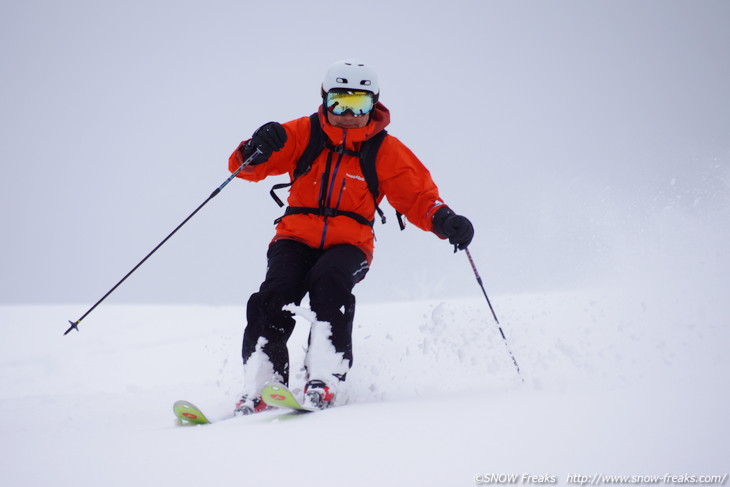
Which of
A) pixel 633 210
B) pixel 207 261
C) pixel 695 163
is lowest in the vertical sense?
pixel 207 261

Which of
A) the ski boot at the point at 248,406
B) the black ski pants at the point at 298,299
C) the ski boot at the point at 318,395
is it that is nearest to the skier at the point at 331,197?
the black ski pants at the point at 298,299

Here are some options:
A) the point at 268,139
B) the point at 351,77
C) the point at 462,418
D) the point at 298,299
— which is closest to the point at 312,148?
the point at 268,139

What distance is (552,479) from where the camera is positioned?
1.40 m

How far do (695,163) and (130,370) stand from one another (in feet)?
22.7

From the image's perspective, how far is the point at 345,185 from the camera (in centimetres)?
347

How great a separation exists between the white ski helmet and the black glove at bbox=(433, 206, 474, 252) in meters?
1.02

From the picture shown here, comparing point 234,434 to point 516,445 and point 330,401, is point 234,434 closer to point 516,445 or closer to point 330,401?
point 330,401

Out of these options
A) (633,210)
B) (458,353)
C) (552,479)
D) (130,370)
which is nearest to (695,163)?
(633,210)

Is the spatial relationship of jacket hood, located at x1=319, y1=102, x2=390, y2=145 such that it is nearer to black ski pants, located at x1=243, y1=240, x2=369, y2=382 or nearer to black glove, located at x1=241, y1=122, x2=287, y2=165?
black glove, located at x1=241, y1=122, x2=287, y2=165

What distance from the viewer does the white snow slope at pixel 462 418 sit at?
Answer: 1.54 m

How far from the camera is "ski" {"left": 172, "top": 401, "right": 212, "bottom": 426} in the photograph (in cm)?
262

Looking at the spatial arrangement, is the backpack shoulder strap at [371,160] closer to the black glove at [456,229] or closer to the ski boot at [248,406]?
the black glove at [456,229]

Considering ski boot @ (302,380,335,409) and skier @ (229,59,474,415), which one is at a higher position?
skier @ (229,59,474,415)

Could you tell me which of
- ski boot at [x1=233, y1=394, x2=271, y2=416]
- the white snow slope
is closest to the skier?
ski boot at [x1=233, y1=394, x2=271, y2=416]
